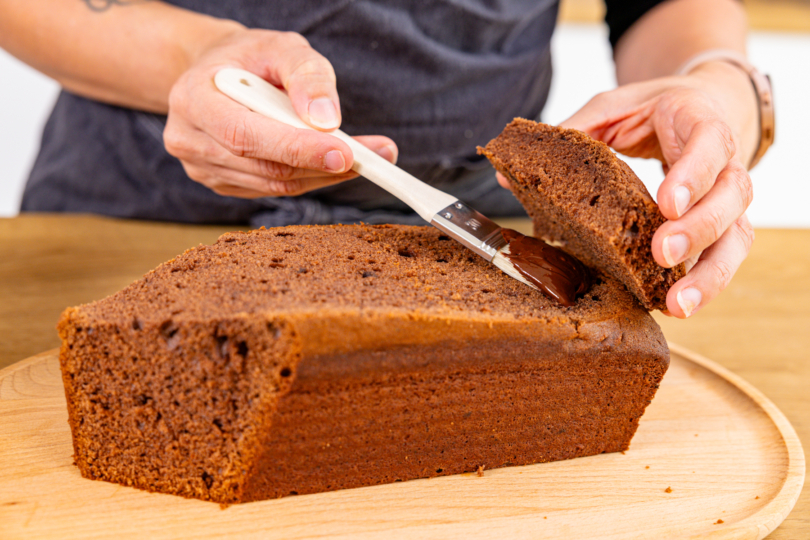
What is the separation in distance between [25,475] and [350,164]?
3.31 ft

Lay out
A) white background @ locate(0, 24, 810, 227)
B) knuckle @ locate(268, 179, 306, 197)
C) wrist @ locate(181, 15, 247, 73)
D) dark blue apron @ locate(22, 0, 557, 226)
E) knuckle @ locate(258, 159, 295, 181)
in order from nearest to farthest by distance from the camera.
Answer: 1. knuckle @ locate(258, 159, 295, 181)
2. knuckle @ locate(268, 179, 306, 197)
3. wrist @ locate(181, 15, 247, 73)
4. dark blue apron @ locate(22, 0, 557, 226)
5. white background @ locate(0, 24, 810, 227)

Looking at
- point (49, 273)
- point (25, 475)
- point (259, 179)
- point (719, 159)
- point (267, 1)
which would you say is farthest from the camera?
point (49, 273)

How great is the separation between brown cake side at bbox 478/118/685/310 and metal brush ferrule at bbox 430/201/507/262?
0.15 m

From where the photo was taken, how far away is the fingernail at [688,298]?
54.0 inches

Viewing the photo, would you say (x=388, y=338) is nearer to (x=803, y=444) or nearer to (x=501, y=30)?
(x=803, y=444)

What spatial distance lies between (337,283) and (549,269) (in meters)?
0.52

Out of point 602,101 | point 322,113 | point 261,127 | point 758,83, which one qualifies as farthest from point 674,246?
point 758,83

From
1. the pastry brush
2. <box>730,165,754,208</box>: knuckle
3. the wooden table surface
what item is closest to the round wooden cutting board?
the wooden table surface

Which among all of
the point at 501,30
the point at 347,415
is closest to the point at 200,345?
the point at 347,415

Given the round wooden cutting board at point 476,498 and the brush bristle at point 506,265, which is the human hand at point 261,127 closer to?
the brush bristle at point 506,265

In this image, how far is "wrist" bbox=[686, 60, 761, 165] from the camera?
6.15 ft

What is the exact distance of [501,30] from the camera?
2.38m

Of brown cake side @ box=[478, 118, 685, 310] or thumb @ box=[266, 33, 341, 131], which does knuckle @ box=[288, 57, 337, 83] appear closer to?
thumb @ box=[266, 33, 341, 131]

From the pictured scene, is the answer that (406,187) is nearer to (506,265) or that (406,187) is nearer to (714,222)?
(506,265)
